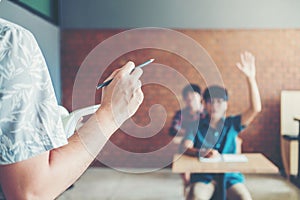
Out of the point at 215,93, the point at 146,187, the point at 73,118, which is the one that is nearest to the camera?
the point at 73,118

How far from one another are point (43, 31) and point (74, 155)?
396cm

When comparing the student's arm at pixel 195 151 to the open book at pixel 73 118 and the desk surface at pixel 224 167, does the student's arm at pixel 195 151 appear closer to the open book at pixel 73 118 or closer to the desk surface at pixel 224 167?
the desk surface at pixel 224 167

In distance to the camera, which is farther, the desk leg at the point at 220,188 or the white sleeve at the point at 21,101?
the desk leg at the point at 220,188

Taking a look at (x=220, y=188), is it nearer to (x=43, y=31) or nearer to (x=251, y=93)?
(x=251, y=93)

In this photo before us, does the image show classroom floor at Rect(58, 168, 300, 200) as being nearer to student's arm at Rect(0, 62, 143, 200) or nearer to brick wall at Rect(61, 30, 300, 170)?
brick wall at Rect(61, 30, 300, 170)

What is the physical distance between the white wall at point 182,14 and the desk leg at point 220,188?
267 cm

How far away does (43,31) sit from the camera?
14.0ft

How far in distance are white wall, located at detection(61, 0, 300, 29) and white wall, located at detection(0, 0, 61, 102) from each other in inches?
13.1

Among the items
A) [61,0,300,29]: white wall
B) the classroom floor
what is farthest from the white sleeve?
[61,0,300,29]: white wall

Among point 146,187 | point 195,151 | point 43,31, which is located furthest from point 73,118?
point 43,31

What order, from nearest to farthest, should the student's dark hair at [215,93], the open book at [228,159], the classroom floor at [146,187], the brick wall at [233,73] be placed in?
the open book at [228,159] → the student's dark hair at [215,93] → the classroom floor at [146,187] → the brick wall at [233,73]

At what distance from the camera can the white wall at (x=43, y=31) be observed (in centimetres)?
339

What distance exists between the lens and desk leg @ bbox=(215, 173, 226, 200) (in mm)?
2416

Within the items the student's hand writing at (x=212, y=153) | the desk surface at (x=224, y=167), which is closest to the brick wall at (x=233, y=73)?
the student's hand writing at (x=212, y=153)
